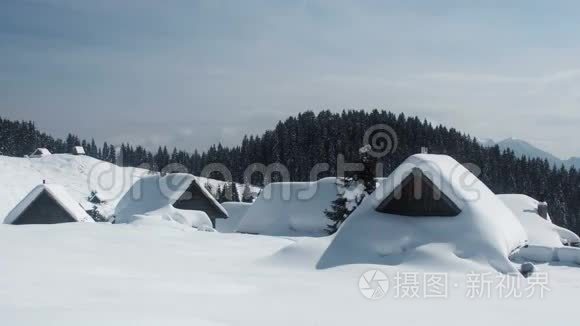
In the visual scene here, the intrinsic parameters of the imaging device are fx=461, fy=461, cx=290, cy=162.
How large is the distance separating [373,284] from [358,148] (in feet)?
294

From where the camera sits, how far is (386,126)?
385ft

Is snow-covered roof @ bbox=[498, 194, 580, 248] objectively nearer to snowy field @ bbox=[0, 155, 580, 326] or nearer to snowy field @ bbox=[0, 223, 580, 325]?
snowy field @ bbox=[0, 155, 580, 326]

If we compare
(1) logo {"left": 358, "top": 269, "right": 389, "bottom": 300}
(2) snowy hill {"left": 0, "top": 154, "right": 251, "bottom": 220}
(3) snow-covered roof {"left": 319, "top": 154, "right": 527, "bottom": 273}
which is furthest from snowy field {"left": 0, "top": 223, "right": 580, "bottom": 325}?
(2) snowy hill {"left": 0, "top": 154, "right": 251, "bottom": 220}

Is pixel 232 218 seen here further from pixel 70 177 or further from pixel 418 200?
pixel 70 177

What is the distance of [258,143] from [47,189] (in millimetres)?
94635

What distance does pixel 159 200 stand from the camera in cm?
3612

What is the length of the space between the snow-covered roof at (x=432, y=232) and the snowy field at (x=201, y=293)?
1.18m

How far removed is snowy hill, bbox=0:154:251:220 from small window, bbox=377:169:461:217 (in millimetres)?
63226

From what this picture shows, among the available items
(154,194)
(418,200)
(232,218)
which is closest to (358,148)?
(232,218)

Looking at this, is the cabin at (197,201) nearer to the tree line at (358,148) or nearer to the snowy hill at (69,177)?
the snowy hill at (69,177)

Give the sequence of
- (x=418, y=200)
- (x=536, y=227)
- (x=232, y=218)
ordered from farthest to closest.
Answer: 1. (x=232, y=218)
2. (x=536, y=227)
3. (x=418, y=200)

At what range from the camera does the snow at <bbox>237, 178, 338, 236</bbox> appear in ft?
116

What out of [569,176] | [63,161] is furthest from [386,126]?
[63,161]

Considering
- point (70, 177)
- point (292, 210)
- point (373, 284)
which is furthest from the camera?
point (70, 177)
